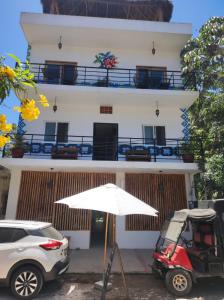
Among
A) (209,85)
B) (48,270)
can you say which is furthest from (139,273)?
(209,85)

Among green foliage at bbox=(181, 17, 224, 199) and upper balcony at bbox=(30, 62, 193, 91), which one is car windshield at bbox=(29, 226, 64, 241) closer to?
green foliage at bbox=(181, 17, 224, 199)

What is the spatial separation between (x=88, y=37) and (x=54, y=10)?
3004mm

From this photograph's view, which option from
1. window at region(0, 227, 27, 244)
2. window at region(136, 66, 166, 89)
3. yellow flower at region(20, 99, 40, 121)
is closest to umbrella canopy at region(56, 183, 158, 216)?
window at region(0, 227, 27, 244)

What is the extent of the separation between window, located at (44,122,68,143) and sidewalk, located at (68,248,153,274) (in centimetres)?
518

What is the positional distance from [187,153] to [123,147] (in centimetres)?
294

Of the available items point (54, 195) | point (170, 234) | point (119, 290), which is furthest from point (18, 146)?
point (170, 234)

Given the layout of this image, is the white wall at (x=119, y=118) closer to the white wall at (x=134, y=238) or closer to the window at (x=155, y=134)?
the window at (x=155, y=134)

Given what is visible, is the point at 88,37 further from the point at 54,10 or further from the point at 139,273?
the point at 139,273

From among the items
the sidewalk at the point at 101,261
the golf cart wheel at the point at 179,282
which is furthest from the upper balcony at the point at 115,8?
the golf cart wheel at the point at 179,282

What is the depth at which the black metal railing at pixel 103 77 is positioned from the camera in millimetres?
12609

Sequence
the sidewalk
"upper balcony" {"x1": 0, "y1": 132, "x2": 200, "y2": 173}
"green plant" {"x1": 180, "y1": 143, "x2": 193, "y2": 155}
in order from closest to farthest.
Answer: the sidewalk, "upper balcony" {"x1": 0, "y1": 132, "x2": 200, "y2": 173}, "green plant" {"x1": 180, "y1": 143, "x2": 193, "y2": 155}

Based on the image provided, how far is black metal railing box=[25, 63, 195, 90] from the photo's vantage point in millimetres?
12609

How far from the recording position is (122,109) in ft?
41.4

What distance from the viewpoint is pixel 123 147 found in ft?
38.3
